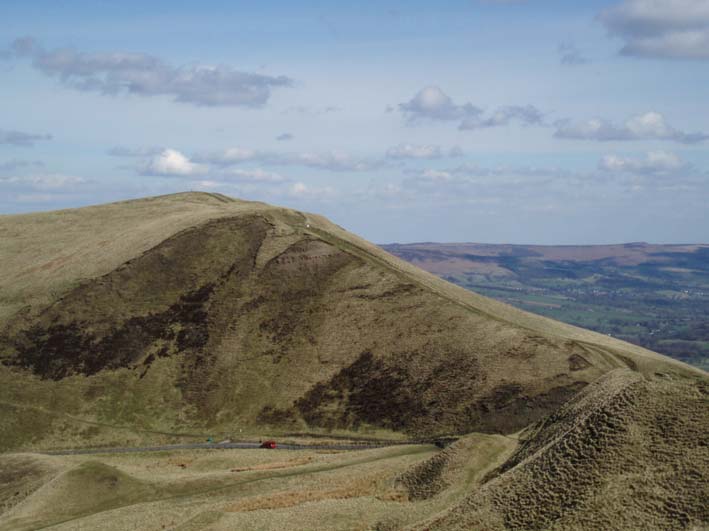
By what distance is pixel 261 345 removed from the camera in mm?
127562

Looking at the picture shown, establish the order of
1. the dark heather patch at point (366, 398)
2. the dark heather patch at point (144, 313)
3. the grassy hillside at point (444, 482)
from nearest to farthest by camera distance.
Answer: the grassy hillside at point (444, 482) < the dark heather patch at point (366, 398) < the dark heather patch at point (144, 313)

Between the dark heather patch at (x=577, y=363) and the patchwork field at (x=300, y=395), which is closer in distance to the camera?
the patchwork field at (x=300, y=395)

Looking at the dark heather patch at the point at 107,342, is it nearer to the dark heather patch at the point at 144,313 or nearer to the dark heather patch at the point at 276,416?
the dark heather patch at the point at 144,313

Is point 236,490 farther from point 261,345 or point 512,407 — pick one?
point 261,345

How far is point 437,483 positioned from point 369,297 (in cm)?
7094

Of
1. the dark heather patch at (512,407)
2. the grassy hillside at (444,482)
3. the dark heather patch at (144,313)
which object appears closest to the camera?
the grassy hillside at (444,482)

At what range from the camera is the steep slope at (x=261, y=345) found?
110625 millimetres

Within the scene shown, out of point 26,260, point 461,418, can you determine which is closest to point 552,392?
point 461,418

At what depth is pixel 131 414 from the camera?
384 ft

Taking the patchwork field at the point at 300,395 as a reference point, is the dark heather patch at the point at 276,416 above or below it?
below

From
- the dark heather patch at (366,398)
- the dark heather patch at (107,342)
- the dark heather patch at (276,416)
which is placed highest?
the dark heather patch at (107,342)

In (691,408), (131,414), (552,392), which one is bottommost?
(131,414)

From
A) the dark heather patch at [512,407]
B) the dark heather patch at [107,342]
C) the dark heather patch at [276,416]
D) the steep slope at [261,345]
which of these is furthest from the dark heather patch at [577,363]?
the dark heather patch at [107,342]

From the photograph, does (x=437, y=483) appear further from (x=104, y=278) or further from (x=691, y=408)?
(x=104, y=278)
